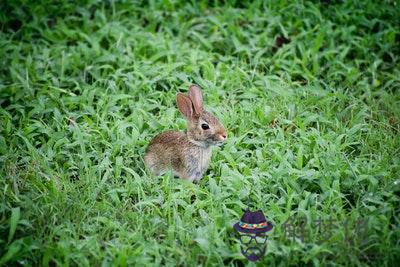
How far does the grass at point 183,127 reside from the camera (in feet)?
13.9

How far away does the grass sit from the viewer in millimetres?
4242

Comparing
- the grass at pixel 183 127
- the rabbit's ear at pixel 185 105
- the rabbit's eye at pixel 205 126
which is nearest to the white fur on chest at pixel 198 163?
the grass at pixel 183 127

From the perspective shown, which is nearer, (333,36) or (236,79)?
(236,79)

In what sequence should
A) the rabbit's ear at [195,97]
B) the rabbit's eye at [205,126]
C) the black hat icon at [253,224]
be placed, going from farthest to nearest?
the rabbit's ear at [195,97] → the rabbit's eye at [205,126] → the black hat icon at [253,224]

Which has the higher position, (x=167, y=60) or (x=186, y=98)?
(x=186, y=98)

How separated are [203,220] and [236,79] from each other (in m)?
2.38

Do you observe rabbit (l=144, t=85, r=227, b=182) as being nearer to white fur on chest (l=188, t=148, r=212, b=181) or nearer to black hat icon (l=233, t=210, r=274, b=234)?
white fur on chest (l=188, t=148, r=212, b=181)

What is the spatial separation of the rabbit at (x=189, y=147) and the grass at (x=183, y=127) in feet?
0.47

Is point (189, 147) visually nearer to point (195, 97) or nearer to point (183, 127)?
point (195, 97)

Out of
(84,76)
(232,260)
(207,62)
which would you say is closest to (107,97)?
(84,76)

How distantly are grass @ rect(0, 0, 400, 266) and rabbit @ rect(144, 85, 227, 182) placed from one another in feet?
0.47

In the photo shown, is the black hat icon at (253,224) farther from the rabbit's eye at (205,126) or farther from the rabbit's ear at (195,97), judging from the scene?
the rabbit's ear at (195,97)

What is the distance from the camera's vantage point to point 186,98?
16.8ft

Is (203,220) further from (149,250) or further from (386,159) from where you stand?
(386,159)
